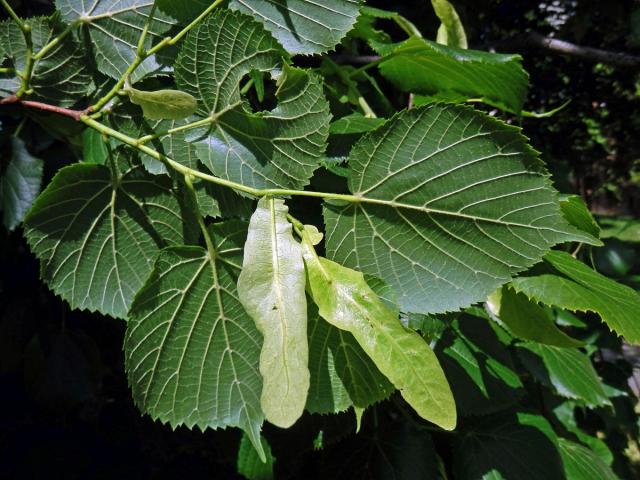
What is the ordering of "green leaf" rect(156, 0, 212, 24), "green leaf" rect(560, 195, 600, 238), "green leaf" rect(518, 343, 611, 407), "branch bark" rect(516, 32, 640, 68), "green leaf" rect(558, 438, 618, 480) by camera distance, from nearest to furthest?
"green leaf" rect(156, 0, 212, 24) → "green leaf" rect(560, 195, 600, 238) → "green leaf" rect(558, 438, 618, 480) → "green leaf" rect(518, 343, 611, 407) → "branch bark" rect(516, 32, 640, 68)

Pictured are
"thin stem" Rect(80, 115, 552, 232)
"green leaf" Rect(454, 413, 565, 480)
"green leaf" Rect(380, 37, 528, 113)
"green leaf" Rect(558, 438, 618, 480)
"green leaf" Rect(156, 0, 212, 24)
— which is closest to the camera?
"thin stem" Rect(80, 115, 552, 232)

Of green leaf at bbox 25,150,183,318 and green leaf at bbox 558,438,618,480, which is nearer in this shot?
green leaf at bbox 25,150,183,318

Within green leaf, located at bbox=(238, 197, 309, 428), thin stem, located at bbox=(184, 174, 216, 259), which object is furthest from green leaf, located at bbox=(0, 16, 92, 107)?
green leaf, located at bbox=(238, 197, 309, 428)

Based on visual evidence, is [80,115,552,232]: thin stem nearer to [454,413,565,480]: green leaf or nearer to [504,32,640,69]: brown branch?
[454,413,565,480]: green leaf

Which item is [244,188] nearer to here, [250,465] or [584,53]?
[250,465]

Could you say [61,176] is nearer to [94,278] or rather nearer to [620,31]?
[94,278]

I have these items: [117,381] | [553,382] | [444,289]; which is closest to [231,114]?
[444,289]

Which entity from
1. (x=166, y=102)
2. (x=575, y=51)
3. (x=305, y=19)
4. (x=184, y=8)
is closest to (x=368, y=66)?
(x=305, y=19)
